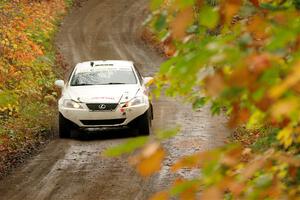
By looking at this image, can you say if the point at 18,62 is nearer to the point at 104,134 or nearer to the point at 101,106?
the point at 104,134

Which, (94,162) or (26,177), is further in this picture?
(94,162)

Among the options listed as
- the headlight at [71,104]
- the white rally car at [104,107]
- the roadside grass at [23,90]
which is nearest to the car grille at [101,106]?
the white rally car at [104,107]

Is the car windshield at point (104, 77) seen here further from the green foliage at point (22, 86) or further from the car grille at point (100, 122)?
the green foliage at point (22, 86)

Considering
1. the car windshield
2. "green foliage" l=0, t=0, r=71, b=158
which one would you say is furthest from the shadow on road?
the car windshield

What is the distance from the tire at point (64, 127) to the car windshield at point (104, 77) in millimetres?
955

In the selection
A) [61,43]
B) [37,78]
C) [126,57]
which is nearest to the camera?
[37,78]

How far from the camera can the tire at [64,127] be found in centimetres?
1320

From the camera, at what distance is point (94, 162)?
11289 mm

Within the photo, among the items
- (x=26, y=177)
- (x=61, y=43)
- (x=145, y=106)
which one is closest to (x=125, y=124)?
(x=145, y=106)

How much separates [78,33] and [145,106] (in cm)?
2038

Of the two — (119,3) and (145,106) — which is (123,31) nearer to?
(119,3)

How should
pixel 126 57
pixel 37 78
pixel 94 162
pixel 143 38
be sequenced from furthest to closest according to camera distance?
1. pixel 143 38
2. pixel 126 57
3. pixel 37 78
4. pixel 94 162

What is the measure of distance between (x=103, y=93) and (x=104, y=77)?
2.89ft

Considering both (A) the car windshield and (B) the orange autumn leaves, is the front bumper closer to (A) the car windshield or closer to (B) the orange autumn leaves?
(A) the car windshield
